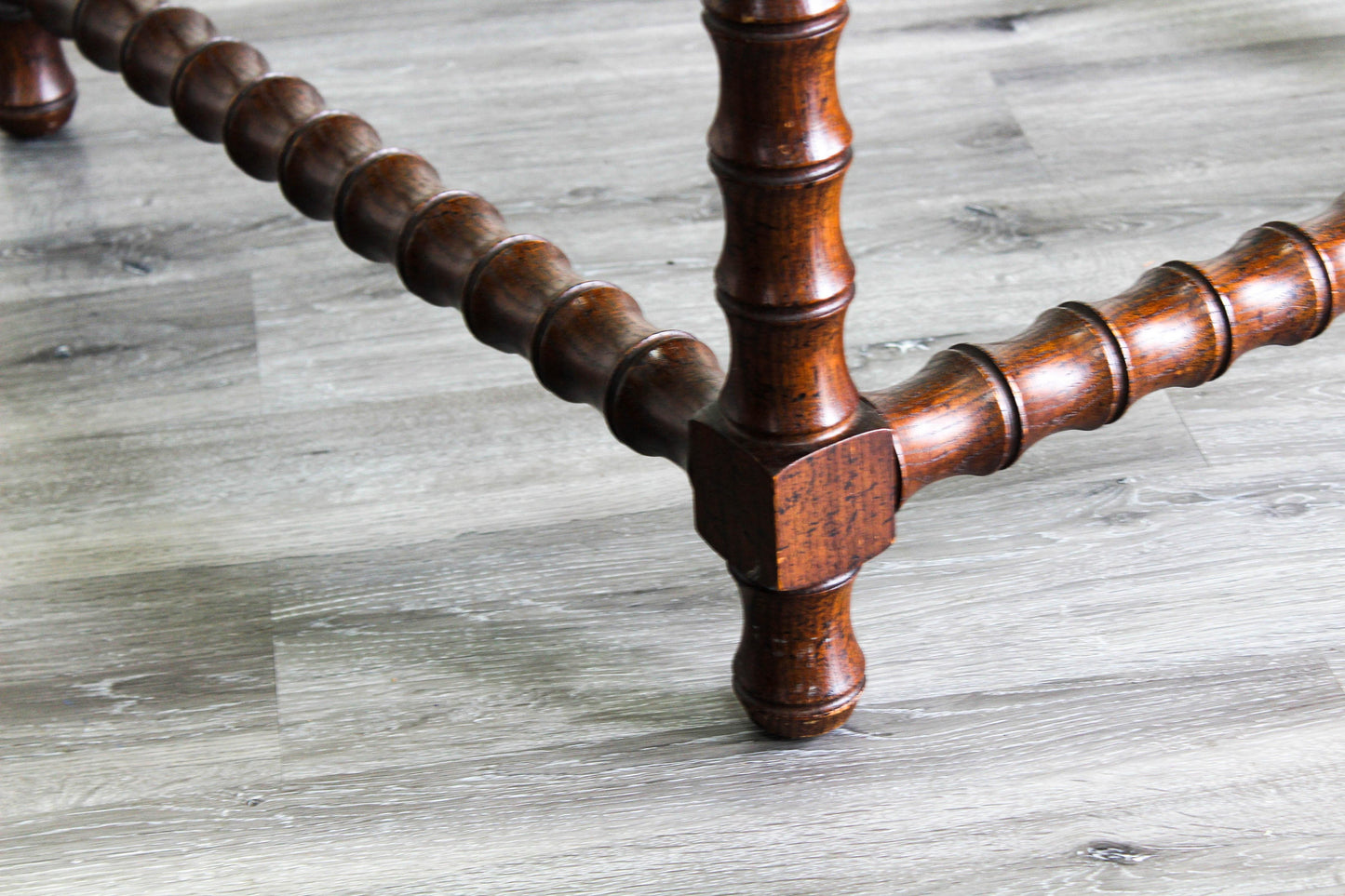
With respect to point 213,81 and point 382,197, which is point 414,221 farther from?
point 213,81

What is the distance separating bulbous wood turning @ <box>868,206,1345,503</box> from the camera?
558 millimetres

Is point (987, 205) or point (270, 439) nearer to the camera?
point (270, 439)

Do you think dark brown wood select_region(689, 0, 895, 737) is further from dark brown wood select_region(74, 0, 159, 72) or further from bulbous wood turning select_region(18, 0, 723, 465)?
dark brown wood select_region(74, 0, 159, 72)

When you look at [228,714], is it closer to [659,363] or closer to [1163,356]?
[659,363]

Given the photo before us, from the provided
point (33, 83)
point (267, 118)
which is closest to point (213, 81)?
point (267, 118)

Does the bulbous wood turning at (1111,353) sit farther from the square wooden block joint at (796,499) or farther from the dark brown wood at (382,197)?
the dark brown wood at (382,197)

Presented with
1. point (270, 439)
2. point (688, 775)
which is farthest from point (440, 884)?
point (270, 439)

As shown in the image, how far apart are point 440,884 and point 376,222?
0.32 meters

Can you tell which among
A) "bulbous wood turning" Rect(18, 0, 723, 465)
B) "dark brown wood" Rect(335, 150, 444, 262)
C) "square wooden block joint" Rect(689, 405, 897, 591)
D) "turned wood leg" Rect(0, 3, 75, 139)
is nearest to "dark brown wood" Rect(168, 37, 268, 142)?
"bulbous wood turning" Rect(18, 0, 723, 465)

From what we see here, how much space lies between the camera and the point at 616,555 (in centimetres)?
69

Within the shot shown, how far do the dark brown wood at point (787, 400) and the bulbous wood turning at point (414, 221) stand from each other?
0.05 m

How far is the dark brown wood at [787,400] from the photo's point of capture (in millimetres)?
451

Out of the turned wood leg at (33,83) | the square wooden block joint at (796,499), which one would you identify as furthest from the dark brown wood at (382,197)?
the turned wood leg at (33,83)

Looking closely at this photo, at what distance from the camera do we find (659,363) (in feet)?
1.90
